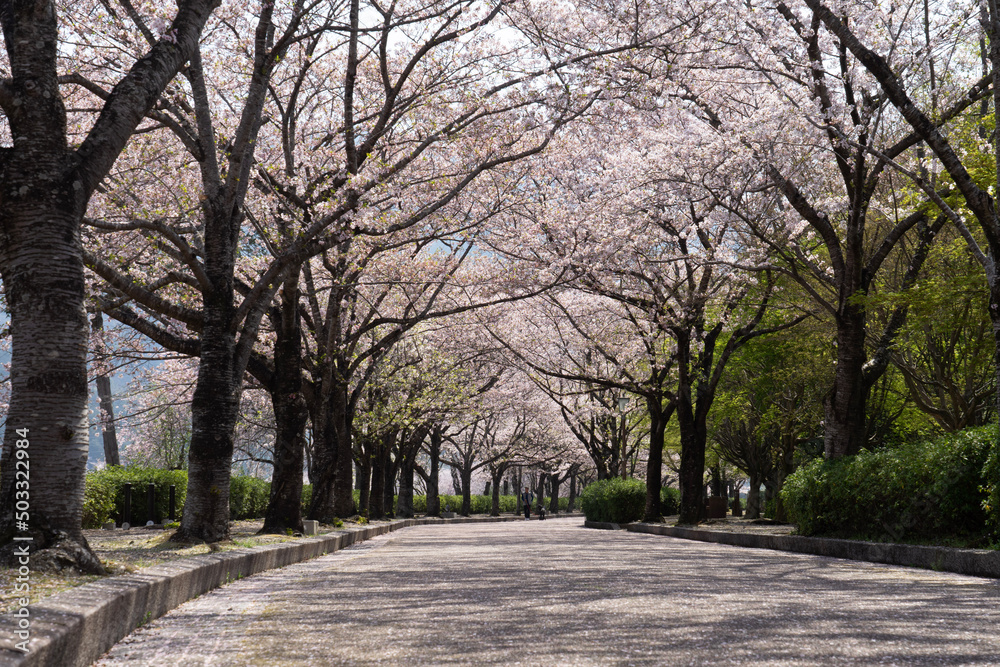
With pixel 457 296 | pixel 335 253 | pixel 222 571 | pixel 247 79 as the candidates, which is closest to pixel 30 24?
pixel 222 571

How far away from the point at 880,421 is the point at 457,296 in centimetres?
1518

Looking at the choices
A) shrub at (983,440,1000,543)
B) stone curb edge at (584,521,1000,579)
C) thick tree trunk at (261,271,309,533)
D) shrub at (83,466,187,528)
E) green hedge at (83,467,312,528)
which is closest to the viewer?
stone curb edge at (584,521,1000,579)

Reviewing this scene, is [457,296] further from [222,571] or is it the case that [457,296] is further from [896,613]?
[896,613]

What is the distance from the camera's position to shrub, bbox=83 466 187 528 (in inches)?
715

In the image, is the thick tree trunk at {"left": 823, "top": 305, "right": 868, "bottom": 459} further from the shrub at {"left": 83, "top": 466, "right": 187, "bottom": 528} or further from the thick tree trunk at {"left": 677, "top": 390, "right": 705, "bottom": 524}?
the shrub at {"left": 83, "top": 466, "right": 187, "bottom": 528}

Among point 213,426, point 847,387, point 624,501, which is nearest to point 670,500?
point 624,501

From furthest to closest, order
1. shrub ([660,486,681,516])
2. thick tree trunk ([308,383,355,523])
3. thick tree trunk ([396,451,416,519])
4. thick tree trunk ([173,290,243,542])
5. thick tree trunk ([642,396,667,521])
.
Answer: thick tree trunk ([396,451,416,519]), shrub ([660,486,681,516]), thick tree trunk ([642,396,667,521]), thick tree trunk ([308,383,355,523]), thick tree trunk ([173,290,243,542])

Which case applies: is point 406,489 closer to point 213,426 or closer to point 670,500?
point 670,500

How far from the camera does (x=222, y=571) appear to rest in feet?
29.1

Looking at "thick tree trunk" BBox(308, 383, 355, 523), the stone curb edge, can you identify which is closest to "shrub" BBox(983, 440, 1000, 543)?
the stone curb edge

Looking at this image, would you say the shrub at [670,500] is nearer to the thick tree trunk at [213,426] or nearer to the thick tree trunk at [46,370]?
the thick tree trunk at [213,426]

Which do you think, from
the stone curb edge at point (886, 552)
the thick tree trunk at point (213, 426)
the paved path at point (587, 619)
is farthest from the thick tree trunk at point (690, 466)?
the thick tree trunk at point (213, 426)

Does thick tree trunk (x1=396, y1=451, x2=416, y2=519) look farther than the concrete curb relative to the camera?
Yes

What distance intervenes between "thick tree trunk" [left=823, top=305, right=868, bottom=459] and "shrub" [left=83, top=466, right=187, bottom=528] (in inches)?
567
